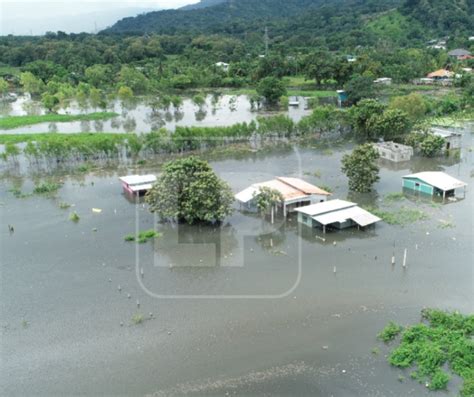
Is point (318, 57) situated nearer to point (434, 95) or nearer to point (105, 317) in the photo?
point (434, 95)

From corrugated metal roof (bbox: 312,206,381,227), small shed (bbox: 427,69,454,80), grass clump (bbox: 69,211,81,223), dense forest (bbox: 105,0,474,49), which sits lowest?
grass clump (bbox: 69,211,81,223)

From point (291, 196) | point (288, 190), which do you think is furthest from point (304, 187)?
point (291, 196)

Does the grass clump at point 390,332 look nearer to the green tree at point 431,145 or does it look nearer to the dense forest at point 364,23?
the green tree at point 431,145

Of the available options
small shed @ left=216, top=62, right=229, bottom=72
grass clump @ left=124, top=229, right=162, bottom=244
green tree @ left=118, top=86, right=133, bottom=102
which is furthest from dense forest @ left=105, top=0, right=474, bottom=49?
grass clump @ left=124, top=229, right=162, bottom=244

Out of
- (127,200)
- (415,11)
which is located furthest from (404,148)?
(415,11)

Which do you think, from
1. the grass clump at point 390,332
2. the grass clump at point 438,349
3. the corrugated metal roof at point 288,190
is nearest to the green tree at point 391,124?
the corrugated metal roof at point 288,190

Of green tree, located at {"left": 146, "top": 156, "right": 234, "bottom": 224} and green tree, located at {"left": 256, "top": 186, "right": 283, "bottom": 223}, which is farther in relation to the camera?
green tree, located at {"left": 256, "top": 186, "right": 283, "bottom": 223}

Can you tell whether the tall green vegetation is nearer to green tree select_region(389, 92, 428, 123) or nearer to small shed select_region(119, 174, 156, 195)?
small shed select_region(119, 174, 156, 195)
